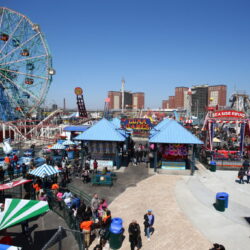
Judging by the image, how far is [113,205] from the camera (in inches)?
406

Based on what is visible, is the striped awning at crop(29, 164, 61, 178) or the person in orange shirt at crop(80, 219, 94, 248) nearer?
the person in orange shirt at crop(80, 219, 94, 248)

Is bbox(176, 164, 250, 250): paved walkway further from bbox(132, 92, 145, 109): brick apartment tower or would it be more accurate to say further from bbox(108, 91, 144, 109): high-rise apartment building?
bbox(132, 92, 145, 109): brick apartment tower

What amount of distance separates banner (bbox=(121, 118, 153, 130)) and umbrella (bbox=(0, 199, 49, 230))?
11692mm

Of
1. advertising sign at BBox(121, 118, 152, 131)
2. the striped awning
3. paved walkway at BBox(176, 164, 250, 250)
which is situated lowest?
paved walkway at BBox(176, 164, 250, 250)

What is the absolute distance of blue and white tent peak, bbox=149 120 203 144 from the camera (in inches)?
619

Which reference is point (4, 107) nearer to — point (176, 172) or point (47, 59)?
point (47, 59)

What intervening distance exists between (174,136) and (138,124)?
341cm

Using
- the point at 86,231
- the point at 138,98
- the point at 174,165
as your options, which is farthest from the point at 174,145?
the point at 138,98

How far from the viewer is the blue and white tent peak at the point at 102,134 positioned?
16250 mm

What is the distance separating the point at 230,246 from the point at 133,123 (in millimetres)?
12236

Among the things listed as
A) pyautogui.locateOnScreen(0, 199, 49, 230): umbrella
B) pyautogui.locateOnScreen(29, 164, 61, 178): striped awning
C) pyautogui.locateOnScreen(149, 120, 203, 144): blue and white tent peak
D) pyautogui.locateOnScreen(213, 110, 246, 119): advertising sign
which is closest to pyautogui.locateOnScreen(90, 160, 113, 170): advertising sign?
pyautogui.locateOnScreen(149, 120, 203, 144): blue and white tent peak

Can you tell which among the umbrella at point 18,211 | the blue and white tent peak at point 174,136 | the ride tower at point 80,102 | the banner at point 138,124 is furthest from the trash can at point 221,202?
the ride tower at point 80,102

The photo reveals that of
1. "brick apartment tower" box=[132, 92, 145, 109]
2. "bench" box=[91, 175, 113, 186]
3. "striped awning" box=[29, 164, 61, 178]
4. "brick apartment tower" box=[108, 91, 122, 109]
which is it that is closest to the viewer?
"striped awning" box=[29, 164, 61, 178]

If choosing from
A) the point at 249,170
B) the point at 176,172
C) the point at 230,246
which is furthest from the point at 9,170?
the point at 249,170
